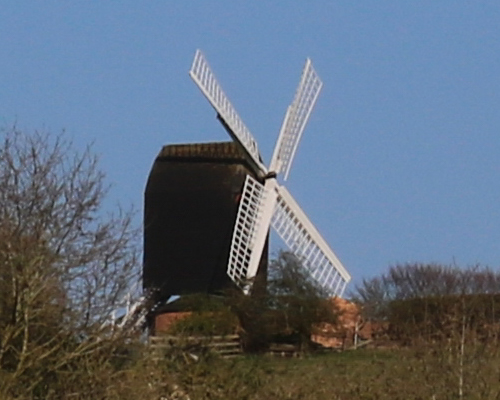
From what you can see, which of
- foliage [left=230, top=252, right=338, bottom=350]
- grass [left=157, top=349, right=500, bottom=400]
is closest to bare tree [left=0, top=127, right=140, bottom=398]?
grass [left=157, top=349, right=500, bottom=400]

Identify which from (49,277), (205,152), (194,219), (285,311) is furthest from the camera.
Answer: (205,152)

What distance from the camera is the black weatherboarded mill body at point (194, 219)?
32.2 m

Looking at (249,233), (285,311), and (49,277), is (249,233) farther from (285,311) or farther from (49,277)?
(49,277)

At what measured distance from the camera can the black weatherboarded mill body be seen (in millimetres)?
32188

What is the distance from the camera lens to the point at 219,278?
32250 millimetres

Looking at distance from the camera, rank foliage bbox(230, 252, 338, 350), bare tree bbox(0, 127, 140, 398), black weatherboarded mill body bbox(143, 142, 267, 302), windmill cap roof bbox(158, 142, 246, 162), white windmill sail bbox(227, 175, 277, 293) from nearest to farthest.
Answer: bare tree bbox(0, 127, 140, 398) < foliage bbox(230, 252, 338, 350) < white windmill sail bbox(227, 175, 277, 293) < black weatherboarded mill body bbox(143, 142, 267, 302) < windmill cap roof bbox(158, 142, 246, 162)

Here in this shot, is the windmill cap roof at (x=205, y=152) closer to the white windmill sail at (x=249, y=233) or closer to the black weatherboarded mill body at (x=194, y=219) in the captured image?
the black weatherboarded mill body at (x=194, y=219)

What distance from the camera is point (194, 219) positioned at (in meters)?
32.4

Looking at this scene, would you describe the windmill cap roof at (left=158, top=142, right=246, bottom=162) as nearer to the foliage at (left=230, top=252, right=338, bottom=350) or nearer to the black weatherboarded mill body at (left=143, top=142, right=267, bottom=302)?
the black weatherboarded mill body at (left=143, top=142, right=267, bottom=302)

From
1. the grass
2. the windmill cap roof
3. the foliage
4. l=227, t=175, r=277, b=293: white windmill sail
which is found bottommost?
the grass

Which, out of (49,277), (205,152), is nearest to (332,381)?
(49,277)

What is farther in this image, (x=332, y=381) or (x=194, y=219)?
(x=194, y=219)

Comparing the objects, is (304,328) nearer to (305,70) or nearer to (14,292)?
(305,70)

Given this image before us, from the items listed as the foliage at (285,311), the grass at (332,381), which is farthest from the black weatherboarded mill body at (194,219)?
the grass at (332,381)
